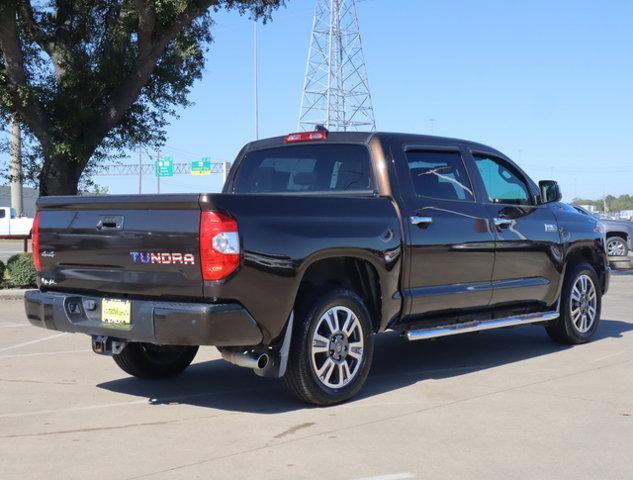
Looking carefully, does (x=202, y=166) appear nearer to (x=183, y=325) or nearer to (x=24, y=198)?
(x=24, y=198)

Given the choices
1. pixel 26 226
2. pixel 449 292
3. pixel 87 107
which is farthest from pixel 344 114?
pixel 449 292

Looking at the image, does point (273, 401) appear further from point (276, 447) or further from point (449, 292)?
point (449, 292)

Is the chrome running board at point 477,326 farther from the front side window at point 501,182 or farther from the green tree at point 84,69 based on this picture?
the green tree at point 84,69

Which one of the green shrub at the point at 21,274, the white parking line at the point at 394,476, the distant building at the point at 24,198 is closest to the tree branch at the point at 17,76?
the green shrub at the point at 21,274

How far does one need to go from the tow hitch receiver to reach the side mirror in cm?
438

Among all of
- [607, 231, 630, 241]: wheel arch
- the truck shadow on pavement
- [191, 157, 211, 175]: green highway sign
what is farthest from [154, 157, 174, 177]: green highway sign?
the truck shadow on pavement

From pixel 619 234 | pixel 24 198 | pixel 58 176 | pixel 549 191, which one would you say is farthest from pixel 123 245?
pixel 24 198

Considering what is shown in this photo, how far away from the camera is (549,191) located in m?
8.18

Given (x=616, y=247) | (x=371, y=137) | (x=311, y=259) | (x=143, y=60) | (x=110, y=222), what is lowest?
(x=616, y=247)

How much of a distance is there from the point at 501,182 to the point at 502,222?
1.83 ft

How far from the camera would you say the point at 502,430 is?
5.25m

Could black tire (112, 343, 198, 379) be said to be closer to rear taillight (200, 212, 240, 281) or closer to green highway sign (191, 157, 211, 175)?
rear taillight (200, 212, 240, 281)

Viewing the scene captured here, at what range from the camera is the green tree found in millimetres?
14578

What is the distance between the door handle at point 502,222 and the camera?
7.26 metres
